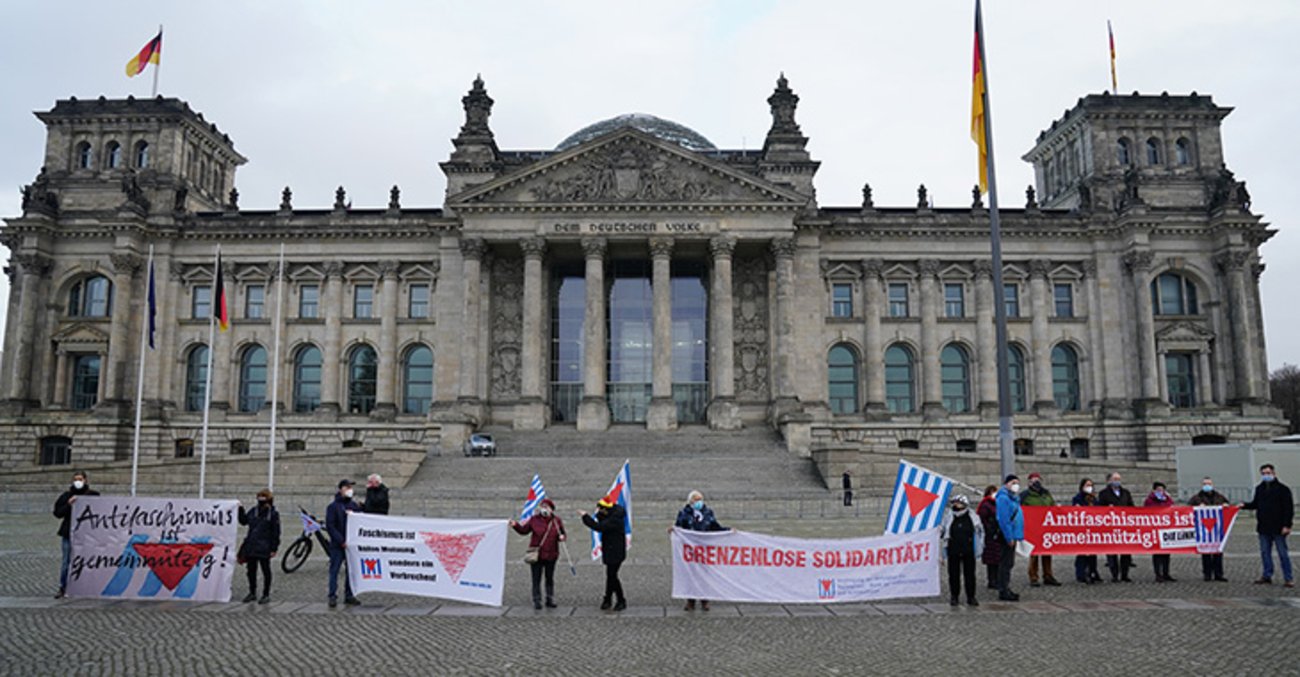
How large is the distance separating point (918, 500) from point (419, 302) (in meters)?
47.6

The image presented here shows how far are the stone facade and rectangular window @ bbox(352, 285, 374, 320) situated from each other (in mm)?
149

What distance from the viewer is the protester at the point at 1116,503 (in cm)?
1844

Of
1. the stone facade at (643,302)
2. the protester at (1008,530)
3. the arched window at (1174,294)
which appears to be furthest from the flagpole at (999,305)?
the arched window at (1174,294)

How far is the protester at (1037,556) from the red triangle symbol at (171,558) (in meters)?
15.6

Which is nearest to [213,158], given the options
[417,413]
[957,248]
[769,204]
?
[417,413]

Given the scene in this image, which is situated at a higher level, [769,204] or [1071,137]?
[1071,137]

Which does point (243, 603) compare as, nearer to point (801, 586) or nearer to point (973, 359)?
point (801, 586)

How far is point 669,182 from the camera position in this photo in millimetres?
55062

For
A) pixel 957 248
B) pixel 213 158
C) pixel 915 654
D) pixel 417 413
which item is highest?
pixel 213 158

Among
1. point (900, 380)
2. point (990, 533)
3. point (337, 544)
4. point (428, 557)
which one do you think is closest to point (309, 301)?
point (900, 380)

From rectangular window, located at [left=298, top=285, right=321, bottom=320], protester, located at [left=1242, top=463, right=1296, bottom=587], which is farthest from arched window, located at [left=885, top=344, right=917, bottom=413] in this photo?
protester, located at [left=1242, top=463, right=1296, bottom=587]

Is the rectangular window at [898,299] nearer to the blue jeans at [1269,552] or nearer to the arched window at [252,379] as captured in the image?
the arched window at [252,379]

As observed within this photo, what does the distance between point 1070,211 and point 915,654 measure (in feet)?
185

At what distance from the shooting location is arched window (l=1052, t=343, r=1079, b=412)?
196ft
